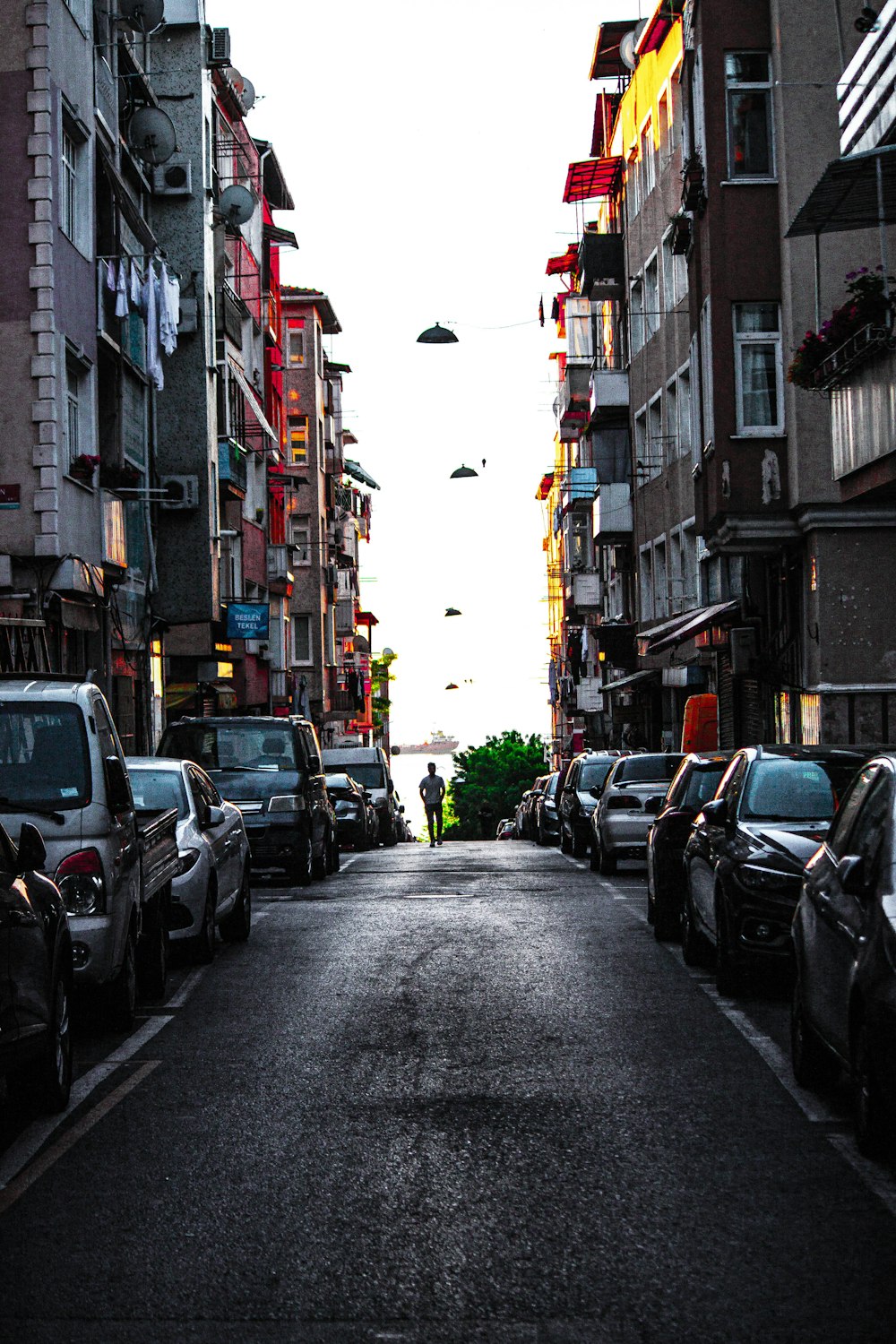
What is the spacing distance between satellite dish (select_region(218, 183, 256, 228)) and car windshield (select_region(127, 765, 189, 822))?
98.4 feet

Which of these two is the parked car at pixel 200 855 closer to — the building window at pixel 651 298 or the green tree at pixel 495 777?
the building window at pixel 651 298

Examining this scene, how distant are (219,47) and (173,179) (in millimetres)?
4720

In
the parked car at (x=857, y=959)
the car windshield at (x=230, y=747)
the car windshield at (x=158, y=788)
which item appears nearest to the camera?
the parked car at (x=857, y=959)

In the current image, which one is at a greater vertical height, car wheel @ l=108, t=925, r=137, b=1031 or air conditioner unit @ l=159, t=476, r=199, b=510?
air conditioner unit @ l=159, t=476, r=199, b=510

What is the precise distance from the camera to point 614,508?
4888 cm

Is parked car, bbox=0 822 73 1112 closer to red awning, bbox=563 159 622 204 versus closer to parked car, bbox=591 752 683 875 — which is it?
parked car, bbox=591 752 683 875

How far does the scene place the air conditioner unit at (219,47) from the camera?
1683 inches

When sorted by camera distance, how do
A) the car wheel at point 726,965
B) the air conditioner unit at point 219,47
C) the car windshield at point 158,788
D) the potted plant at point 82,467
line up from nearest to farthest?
the car wheel at point 726,965 → the car windshield at point 158,788 → the potted plant at point 82,467 → the air conditioner unit at point 219,47

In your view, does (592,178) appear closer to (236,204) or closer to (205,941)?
(236,204)

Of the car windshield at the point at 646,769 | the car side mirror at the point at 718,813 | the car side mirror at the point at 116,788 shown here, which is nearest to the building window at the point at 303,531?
the car windshield at the point at 646,769

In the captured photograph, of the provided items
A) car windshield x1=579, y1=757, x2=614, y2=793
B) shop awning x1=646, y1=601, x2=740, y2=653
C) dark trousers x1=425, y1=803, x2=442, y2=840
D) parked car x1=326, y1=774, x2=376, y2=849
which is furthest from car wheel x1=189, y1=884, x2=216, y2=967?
dark trousers x1=425, y1=803, x2=442, y2=840

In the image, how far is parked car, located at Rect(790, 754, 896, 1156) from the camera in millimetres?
6824

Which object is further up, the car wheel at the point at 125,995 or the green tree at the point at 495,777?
the car wheel at the point at 125,995

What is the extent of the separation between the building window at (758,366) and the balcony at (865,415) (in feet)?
15.8
